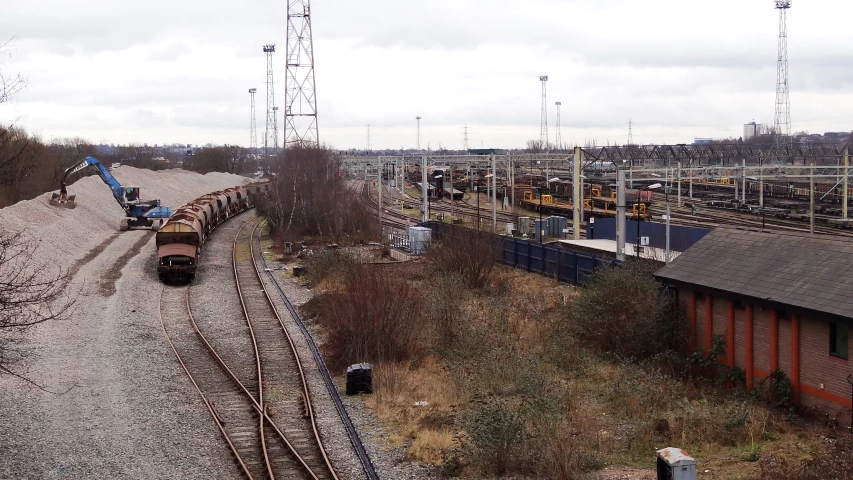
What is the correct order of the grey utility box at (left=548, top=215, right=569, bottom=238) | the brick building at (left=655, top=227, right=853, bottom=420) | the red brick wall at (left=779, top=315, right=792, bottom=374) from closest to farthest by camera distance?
the brick building at (left=655, top=227, right=853, bottom=420) < the red brick wall at (left=779, top=315, right=792, bottom=374) < the grey utility box at (left=548, top=215, right=569, bottom=238)

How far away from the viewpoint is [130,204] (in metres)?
48.3

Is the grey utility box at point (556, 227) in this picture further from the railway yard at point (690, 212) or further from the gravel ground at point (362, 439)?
Result: the gravel ground at point (362, 439)

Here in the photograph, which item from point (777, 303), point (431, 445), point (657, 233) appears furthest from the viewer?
point (657, 233)

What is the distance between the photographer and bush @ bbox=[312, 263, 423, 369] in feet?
59.8

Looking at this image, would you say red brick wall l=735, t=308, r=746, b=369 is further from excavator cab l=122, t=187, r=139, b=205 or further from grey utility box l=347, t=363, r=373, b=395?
excavator cab l=122, t=187, r=139, b=205

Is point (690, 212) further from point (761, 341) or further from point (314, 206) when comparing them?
point (761, 341)

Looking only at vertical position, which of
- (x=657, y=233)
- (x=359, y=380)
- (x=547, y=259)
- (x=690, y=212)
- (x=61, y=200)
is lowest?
(x=359, y=380)

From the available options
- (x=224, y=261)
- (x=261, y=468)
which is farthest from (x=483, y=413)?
(x=224, y=261)

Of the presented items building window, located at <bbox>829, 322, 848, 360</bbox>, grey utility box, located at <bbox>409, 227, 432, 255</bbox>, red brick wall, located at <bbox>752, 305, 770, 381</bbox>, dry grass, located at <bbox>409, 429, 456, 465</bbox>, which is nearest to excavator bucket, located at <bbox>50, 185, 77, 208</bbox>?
grey utility box, located at <bbox>409, 227, 432, 255</bbox>

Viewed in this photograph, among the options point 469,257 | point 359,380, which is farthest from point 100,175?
point 359,380

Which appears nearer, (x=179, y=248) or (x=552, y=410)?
(x=552, y=410)

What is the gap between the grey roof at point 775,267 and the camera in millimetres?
14922

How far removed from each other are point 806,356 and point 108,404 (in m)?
12.9

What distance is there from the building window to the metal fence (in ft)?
30.5
